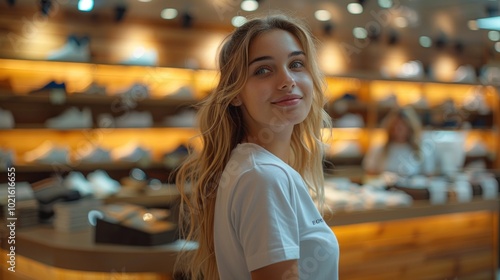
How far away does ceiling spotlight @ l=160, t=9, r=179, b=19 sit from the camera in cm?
535

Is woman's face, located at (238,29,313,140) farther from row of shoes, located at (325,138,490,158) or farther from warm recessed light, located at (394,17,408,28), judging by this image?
warm recessed light, located at (394,17,408,28)

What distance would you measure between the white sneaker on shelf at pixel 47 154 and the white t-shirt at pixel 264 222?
355 centimetres

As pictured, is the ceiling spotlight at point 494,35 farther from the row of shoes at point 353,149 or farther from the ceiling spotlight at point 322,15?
the ceiling spotlight at point 322,15

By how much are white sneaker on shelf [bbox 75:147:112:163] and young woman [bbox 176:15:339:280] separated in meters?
3.67

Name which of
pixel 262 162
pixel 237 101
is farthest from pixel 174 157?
pixel 262 162

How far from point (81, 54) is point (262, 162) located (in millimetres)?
3924

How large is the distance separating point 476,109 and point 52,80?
4700 mm

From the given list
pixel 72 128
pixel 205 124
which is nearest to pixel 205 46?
pixel 72 128

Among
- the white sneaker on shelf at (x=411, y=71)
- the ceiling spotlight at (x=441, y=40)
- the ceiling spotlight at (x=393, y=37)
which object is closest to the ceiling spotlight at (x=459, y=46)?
the ceiling spotlight at (x=441, y=40)

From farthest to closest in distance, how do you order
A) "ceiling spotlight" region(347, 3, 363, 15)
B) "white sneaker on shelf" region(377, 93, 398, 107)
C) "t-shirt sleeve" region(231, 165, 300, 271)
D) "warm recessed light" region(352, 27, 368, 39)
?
"white sneaker on shelf" region(377, 93, 398, 107)
"warm recessed light" region(352, 27, 368, 39)
"ceiling spotlight" region(347, 3, 363, 15)
"t-shirt sleeve" region(231, 165, 300, 271)

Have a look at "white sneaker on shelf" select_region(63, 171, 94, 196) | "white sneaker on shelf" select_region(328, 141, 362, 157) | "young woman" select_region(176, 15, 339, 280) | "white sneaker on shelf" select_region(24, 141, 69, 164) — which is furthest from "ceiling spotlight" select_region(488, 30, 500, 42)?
"young woman" select_region(176, 15, 339, 280)

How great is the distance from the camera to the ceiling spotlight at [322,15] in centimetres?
543

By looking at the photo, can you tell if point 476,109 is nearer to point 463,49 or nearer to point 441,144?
point 463,49

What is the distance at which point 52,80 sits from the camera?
4.57 metres
